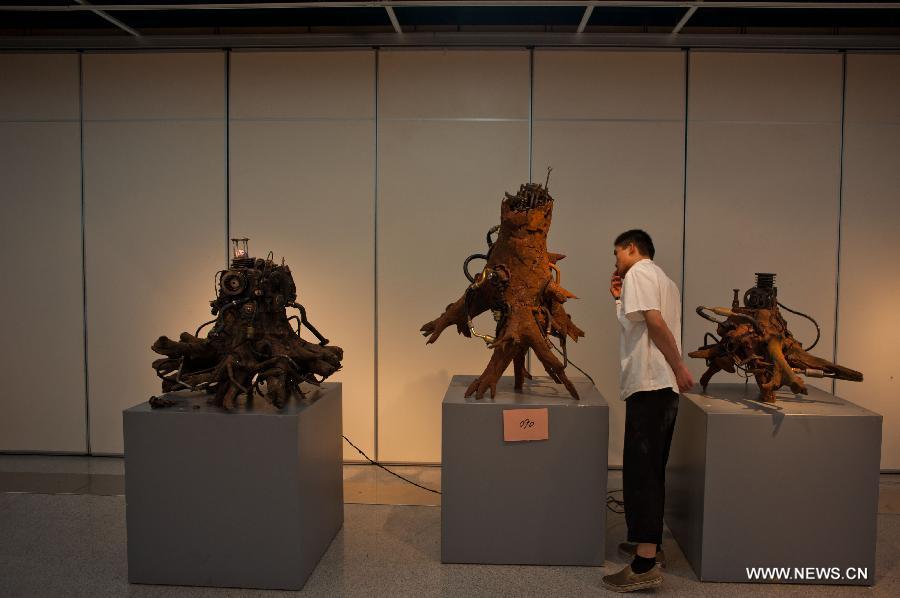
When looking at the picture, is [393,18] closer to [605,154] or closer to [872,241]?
[605,154]

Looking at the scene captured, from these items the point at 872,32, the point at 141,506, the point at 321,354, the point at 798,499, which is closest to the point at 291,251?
the point at 321,354

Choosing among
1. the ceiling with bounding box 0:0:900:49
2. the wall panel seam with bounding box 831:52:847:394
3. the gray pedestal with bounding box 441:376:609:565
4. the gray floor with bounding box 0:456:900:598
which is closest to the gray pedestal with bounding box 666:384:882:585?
the gray floor with bounding box 0:456:900:598

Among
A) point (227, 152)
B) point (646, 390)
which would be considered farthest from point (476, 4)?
point (646, 390)

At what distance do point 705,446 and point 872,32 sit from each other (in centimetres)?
300

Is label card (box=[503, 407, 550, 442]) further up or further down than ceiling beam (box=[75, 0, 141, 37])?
further down

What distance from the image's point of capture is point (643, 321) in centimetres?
287

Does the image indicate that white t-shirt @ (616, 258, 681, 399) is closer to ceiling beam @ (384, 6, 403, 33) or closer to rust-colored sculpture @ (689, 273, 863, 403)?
rust-colored sculpture @ (689, 273, 863, 403)

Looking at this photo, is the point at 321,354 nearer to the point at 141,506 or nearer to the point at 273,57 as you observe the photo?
the point at 141,506

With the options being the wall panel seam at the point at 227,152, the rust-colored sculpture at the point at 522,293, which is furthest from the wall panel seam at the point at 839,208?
the wall panel seam at the point at 227,152

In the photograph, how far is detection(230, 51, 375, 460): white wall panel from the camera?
169 inches

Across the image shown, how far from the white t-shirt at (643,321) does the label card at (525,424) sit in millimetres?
367

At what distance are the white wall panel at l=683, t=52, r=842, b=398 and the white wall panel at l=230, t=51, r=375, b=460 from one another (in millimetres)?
2047

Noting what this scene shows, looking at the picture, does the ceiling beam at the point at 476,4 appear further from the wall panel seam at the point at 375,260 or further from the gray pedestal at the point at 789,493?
the gray pedestal at the point at 789,493

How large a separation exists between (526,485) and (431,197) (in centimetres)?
204
